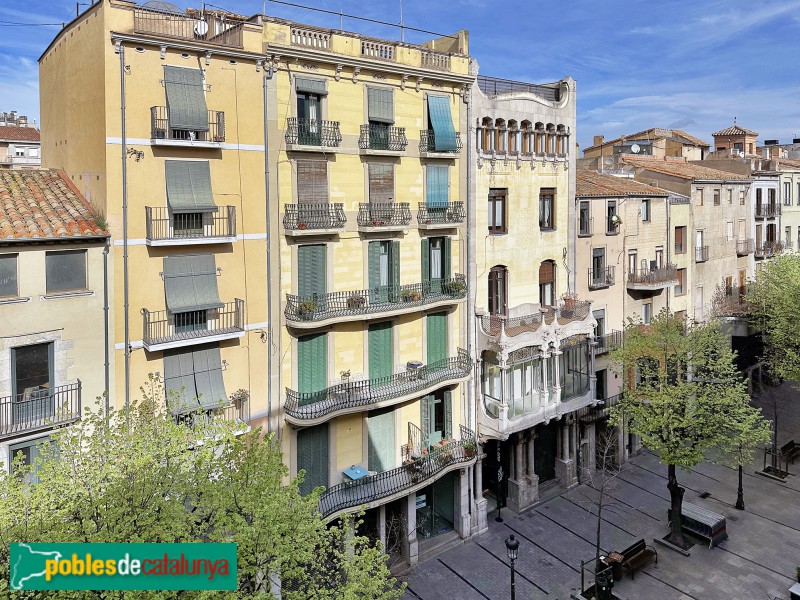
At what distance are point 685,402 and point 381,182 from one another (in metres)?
17.5

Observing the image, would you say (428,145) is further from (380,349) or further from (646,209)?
(646,209)

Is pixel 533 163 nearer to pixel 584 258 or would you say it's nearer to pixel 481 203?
pixel 481 203

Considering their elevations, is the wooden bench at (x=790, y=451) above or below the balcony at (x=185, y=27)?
below

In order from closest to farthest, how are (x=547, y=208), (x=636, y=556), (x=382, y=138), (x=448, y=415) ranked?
(x=382, y=138)
(x=636, y=556)
(x=448, y=415)
(x=547, y=208)

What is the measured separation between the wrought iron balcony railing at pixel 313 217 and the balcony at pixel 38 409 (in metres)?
9.13

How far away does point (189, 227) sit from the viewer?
21.6 metres

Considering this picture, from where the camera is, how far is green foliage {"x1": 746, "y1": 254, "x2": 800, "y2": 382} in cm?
3969

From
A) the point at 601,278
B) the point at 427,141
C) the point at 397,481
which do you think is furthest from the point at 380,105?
the point at 601,278

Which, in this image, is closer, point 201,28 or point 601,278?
point 201,28

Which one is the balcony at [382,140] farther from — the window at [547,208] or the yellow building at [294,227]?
the window at [547,208]

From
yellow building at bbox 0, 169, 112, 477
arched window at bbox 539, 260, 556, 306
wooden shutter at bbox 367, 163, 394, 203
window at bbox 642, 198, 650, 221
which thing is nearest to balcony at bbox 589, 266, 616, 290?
arched window at bbox 539, 260, 556, 306

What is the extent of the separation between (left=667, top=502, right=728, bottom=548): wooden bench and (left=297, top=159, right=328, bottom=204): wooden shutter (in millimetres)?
22492

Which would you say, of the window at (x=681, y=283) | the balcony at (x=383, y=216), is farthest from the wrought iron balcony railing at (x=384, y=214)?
the window at (x=681, y=283)

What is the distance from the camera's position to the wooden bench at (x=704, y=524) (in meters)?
29.0
